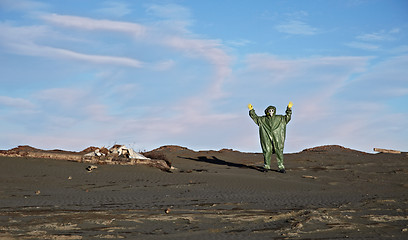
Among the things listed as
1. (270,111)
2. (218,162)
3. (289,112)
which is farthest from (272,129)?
(218,162)

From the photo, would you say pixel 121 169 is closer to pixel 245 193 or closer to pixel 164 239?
pixel 245 193

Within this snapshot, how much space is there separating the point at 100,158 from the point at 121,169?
119cm

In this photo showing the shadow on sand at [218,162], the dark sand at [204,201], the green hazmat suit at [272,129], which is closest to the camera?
the dark sand at [204,201]

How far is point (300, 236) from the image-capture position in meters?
8.04

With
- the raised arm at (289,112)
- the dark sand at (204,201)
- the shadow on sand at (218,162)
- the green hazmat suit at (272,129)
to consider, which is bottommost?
the dark sand at (204,201)

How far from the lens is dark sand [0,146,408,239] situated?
8.60 metres

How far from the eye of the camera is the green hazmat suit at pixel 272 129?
62.2 feet

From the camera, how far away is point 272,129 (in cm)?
1895

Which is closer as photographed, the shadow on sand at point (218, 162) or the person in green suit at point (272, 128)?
the person in green suit at point (272, 128)

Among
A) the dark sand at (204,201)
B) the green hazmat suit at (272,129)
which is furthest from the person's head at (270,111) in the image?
the dark sand at (204,201)

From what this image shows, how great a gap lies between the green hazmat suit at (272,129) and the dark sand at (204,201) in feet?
3.10

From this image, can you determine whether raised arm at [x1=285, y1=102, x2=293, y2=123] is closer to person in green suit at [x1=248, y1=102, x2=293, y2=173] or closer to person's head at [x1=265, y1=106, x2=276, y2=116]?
person in green suit at [x1=248, y1=102, x2=293, y2=173]

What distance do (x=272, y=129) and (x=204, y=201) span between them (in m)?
7.15

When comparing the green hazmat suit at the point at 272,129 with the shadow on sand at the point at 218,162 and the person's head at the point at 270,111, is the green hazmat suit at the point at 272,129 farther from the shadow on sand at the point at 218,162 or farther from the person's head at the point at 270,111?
the shadow on sand at the point at 218,162
